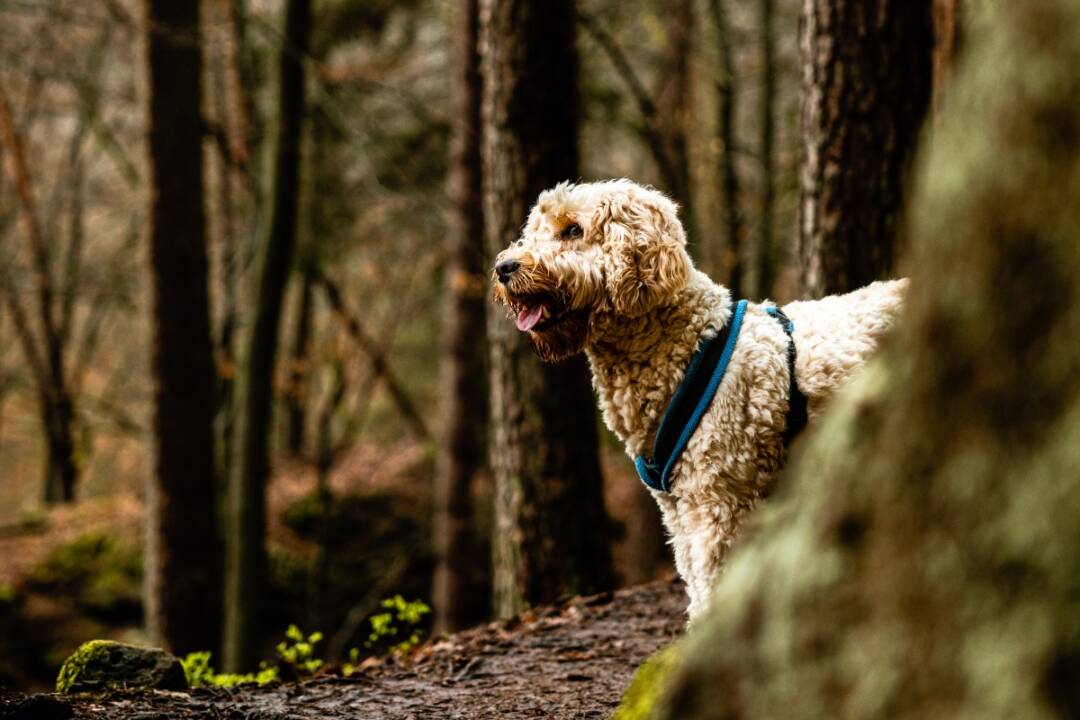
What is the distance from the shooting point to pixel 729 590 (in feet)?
5.76

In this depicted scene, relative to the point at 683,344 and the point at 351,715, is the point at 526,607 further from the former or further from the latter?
the point at 683,344

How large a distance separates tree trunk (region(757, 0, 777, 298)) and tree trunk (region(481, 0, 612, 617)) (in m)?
7.05

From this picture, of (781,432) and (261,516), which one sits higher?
(781,432)

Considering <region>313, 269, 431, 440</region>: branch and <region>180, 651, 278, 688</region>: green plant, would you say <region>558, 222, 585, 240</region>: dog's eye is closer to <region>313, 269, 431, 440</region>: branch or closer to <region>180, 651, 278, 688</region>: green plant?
<region>180, 651, 278, 688</region>: green plant

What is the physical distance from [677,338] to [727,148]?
9894 millimetres

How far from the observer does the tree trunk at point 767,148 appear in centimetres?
1366

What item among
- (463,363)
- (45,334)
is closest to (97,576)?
(463,363)

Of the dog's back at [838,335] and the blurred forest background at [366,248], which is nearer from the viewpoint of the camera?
the dog's back at [838,335]

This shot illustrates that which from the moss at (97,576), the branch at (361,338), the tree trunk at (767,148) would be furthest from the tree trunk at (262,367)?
the tree trunk at (767,148)

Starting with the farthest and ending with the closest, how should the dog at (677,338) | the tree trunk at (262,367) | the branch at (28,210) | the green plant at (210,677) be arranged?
the branch at (28,210) → the tree trunk at (262,367) → the green plant at (210,677) → the dog at (677,338)

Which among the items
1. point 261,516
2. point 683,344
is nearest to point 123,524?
point 261,516

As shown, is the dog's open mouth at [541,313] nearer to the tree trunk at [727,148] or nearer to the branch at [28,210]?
the tree trunk at [727,148]

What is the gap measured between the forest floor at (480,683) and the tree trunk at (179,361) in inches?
189

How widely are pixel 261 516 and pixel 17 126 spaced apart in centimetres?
1430
